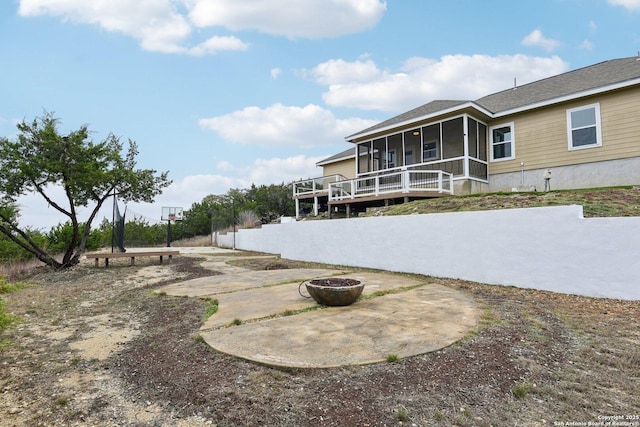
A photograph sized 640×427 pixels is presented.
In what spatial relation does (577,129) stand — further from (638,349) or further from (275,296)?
(275,296)

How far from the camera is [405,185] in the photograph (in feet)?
38.2

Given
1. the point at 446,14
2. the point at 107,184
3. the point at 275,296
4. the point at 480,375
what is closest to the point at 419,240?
the point at 275,296

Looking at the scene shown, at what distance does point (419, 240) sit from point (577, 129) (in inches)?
292

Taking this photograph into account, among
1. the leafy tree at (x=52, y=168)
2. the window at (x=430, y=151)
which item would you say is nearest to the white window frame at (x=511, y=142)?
the window at (x=430, y=151)

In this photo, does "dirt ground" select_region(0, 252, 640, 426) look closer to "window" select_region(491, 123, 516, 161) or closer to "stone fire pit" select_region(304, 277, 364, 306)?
"stone fire pit" select_region(304, 277, 364, 306)

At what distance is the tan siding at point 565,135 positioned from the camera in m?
9.78

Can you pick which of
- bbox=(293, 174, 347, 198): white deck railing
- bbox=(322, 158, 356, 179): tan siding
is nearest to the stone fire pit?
bbox=(293, 174, 347, 198): white deck railing

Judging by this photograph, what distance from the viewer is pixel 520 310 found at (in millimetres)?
4598

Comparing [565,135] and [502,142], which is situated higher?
[502,142]

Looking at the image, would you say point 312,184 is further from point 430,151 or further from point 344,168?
point 430,151

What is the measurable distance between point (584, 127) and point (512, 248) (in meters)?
7.32

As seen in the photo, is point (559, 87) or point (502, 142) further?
point (502, 142)

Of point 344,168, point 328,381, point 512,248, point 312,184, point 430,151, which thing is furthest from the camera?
point 344,168


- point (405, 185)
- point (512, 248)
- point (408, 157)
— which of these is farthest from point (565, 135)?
point (512, 248)
